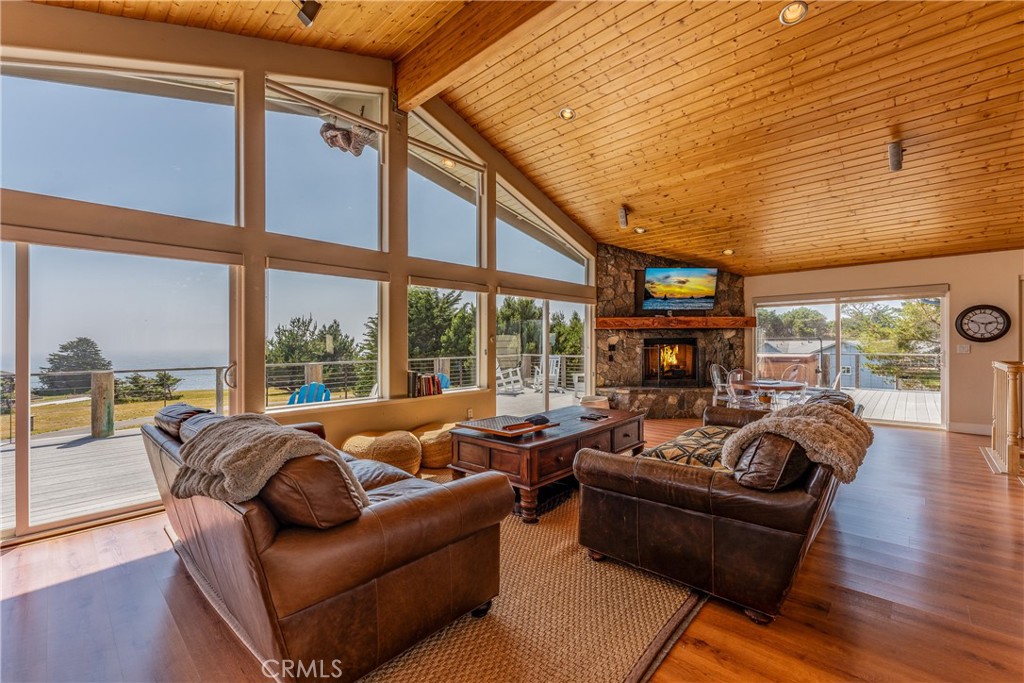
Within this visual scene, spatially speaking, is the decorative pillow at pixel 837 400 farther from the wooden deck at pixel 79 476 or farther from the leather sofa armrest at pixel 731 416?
the wooden deck at pixel 79 476

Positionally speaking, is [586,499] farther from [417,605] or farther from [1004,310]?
[1004,310]

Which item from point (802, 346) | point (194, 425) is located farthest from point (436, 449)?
point (802, 346)

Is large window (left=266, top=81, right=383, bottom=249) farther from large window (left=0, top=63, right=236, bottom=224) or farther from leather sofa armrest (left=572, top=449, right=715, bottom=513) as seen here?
leather sofa armrest (left=572, top=449, right=715, bottom=513)

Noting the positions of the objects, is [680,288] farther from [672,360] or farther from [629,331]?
[672,360]

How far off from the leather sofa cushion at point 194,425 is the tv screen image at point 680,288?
638 centimetres

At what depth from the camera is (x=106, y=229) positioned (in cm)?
309

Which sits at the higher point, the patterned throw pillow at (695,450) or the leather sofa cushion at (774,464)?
the leather sofa cushion at (774,464)

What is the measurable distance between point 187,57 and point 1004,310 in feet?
29.6

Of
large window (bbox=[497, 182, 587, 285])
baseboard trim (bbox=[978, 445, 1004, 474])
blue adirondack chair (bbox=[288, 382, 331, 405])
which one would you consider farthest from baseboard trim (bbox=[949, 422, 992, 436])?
blue adirondack chair (bbox=[288, 382, 331, 405])

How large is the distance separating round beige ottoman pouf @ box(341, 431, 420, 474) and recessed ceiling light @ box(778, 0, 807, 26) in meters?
4.21

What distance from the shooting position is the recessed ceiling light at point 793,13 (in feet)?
9.40

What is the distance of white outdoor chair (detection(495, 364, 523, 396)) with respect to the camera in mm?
5882

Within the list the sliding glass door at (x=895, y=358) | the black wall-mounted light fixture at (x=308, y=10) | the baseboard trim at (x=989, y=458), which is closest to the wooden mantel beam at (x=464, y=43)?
the black wall-mounted light fixture at (x=308, y=10)

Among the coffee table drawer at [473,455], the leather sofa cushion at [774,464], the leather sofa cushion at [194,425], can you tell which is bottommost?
the coffee table drawer at [473,455]
